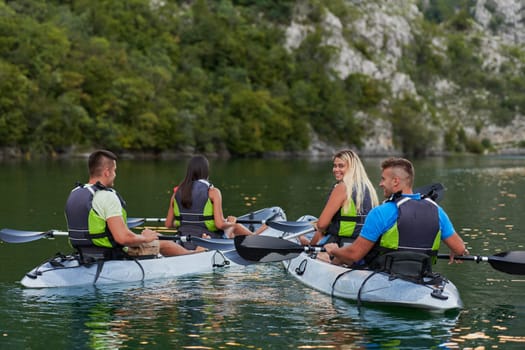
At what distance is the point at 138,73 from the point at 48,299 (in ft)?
324

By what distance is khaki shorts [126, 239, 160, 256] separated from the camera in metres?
15.2

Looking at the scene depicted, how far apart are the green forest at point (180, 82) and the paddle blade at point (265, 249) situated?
67662 mm

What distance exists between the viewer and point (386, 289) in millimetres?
12602

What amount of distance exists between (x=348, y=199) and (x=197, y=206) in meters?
3.84

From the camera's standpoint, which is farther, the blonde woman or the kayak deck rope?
the kayak deck rope

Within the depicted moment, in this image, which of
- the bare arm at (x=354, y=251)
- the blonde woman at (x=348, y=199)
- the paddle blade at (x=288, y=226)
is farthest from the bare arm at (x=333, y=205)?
the paddle blade at (x=288, y=226)

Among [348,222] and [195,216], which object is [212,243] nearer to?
[195,216]

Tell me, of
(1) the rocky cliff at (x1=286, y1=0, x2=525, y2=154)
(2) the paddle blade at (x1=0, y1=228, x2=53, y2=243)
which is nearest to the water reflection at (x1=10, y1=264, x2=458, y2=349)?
(2) the paddle blade at (x1=0, y1=228, x2=53, y2=243)

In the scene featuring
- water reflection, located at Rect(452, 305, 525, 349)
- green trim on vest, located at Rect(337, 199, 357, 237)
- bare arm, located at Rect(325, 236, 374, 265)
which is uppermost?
green trim on vest, located at Rect(337, 199, 357, 237)

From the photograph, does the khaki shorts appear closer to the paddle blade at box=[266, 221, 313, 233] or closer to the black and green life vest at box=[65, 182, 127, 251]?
the black and green life vest at box=[65, 182, 127, 251]

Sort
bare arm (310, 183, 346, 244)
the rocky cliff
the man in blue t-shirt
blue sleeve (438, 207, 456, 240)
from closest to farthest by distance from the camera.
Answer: the man in blue t-shirt
blue sleeve (438, 207, 456, 240)
bare arm (310, 183, 346, 244)
the rocky cliff

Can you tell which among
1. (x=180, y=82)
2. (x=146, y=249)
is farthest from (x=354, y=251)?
(x=180, y=82)

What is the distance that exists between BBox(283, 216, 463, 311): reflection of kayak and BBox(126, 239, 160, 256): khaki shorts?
10.4 feet

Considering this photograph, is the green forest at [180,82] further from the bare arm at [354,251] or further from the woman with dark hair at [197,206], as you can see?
the bare arm at [354,251]
